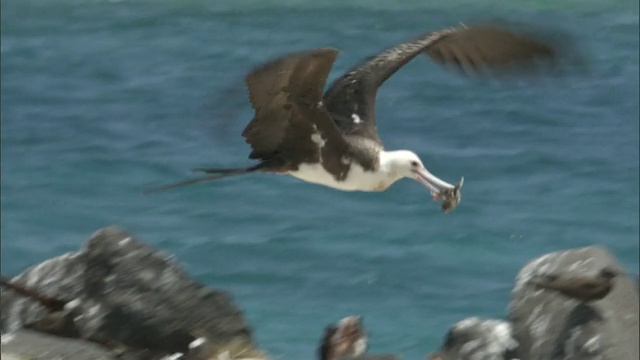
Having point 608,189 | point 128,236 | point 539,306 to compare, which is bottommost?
point 608,189

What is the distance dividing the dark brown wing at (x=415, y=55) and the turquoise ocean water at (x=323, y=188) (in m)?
2.03

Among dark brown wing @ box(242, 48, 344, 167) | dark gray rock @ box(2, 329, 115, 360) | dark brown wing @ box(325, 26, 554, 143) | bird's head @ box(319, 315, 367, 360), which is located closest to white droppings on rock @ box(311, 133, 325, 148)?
dark brown wing @ box(242, 48, 344, 167)

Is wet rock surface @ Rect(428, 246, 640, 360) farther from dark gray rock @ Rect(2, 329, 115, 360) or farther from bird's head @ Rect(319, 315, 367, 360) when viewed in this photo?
dark gray rock @ Rect(2, 329, 115, 360)

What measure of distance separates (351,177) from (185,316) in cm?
135

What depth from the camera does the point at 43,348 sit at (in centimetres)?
558

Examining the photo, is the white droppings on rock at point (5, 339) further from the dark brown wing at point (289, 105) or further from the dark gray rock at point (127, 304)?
the dark brown wing at point (289, 105)

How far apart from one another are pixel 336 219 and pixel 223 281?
1.27m

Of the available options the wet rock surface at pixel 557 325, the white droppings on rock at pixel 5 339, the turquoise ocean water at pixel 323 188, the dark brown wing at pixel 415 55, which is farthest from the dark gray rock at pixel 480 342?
the turquoise ocean water at pixel 323 188

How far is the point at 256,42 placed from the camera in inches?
634

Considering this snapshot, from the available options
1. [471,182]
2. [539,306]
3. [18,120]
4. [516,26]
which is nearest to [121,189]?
[18,120]

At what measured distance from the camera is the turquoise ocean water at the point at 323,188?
37.4 feet

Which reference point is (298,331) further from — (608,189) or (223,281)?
(608,189)

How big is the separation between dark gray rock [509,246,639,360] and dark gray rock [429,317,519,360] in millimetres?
70

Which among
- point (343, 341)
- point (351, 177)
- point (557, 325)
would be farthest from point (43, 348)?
point (351, 177)
